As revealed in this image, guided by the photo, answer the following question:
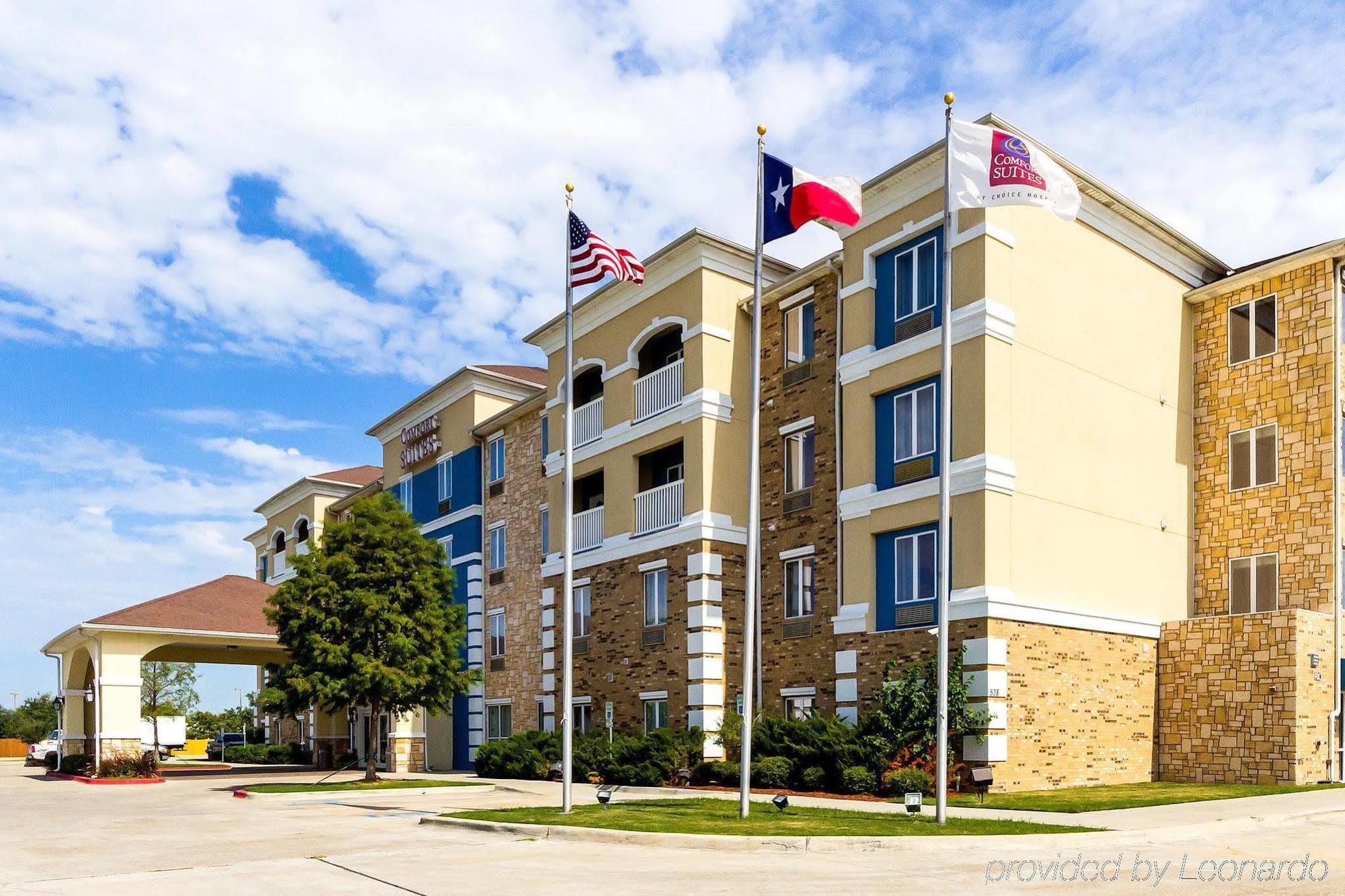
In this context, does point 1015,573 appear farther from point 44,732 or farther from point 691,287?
point 44,732

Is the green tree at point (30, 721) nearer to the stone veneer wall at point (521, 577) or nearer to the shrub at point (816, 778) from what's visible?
the stone veneer wall at point (521, 577)

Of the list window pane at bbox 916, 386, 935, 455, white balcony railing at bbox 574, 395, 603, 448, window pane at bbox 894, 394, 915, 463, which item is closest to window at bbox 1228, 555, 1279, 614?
window pane at bbox 916, 386, 935, 455

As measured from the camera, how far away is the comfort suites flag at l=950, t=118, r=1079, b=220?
18.5 m

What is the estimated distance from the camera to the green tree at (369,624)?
3156 centimetres

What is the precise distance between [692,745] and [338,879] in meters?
14.8

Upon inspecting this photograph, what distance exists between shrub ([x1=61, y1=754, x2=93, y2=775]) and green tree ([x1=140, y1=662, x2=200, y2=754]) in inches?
1420

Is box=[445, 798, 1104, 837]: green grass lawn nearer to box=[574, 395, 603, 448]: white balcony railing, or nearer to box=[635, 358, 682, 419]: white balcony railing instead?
box=[635, 358, 682, 419]: white balcony railing

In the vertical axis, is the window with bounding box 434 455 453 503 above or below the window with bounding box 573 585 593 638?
above

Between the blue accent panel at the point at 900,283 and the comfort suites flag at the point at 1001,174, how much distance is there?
679cm

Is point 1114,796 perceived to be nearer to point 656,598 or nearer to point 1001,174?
point 1001,174

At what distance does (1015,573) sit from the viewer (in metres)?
24.1

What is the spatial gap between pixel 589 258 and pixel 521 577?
1780 centimetres

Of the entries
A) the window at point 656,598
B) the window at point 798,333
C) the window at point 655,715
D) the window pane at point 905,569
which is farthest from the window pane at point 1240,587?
the window at point 655,715

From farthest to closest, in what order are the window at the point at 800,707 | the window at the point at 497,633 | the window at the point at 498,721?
the window at the point at 497,633 → the window at the point at 498,721 → the window at the point at 800,707
